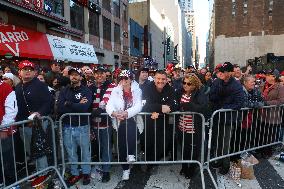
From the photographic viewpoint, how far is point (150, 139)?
527 centimetres

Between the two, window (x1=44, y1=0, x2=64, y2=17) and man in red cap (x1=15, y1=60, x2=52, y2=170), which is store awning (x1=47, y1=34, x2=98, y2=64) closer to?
window (x1=44, y1=0, x2=64, y2=17)

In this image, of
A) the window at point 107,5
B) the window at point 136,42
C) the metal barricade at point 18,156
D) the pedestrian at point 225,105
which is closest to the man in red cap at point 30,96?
the metal barricade at point 18,156

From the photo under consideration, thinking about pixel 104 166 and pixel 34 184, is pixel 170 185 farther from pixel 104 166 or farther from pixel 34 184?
pixel 34 184

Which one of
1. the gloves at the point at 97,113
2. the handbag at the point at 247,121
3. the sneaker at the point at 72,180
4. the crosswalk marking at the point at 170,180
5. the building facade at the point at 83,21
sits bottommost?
the crosswalk marking at the point at 170,180

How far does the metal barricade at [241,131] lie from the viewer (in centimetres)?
516

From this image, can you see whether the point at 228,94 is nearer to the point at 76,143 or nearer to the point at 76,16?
the point at 76,143

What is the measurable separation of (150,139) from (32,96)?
2303 millimetres

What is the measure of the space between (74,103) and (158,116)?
158 centimetres

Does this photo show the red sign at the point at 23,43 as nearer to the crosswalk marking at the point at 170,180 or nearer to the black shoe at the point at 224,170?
the crosswalk marking at the point at 170,180

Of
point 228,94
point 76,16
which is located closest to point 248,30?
point 76,16

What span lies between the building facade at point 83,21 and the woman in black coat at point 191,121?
10848 mm

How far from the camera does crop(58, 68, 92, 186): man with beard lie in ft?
15.8

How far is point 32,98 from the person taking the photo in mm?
4703

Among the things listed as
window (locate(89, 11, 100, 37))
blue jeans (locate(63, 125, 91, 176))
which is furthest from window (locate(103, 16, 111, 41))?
blue jeans (locate(63, 125, 91, 176))
